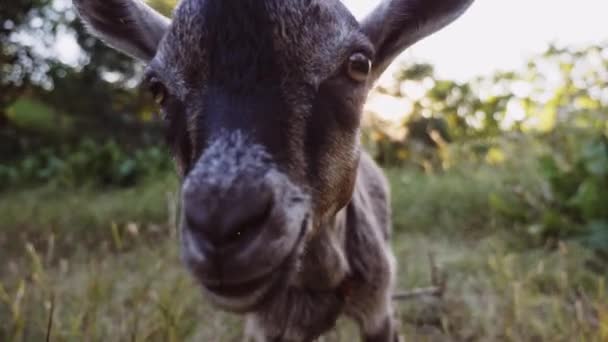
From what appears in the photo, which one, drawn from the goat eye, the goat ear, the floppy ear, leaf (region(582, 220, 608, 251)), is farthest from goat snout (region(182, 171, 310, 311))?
leaf (region(582, 220, 608, 251))

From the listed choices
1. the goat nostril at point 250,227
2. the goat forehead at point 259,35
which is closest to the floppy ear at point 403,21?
the goat forehead at point 259,35

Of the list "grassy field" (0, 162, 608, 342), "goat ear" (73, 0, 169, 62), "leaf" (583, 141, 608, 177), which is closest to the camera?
"goat ear" (73, 0, 169, 62)

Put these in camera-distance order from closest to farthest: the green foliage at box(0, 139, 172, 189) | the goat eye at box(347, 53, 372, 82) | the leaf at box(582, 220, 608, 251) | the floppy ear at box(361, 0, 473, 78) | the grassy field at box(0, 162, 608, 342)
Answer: the goat eye at box(347, 53, 372, 82) → the floppy ear at box(361, 0, 473, 78) → the grassy field at box(0, 162, 608, 342) → the leaf at box(582, 220, 608, 251) → the green foliage at box(0, 139, 172, 189)

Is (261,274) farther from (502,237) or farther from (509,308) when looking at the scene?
(502,237)

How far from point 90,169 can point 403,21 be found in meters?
7.83

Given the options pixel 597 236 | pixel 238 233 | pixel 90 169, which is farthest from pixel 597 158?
pixel 90 169

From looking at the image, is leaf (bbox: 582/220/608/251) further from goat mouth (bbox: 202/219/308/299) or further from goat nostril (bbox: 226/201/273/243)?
goat nostril (bbox: 226/201/273/243)

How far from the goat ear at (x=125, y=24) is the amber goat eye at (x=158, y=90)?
0.49 metres

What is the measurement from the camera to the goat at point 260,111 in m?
1.44

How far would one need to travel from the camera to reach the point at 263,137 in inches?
61.7

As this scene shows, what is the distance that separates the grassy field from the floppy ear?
1.36m

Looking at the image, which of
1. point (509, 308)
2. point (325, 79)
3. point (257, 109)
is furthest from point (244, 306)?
point (509, 308)

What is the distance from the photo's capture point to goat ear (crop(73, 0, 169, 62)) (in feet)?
7.65

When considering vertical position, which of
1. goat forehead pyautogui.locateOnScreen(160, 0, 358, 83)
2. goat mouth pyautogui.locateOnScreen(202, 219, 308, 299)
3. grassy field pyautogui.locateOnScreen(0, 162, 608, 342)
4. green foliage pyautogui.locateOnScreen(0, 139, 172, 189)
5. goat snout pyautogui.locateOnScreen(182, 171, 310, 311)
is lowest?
green foliage pyautogui.locateOnScreen(0, 139, 172, 189)
